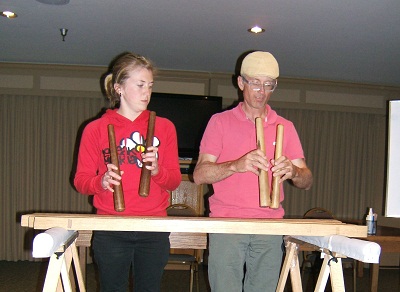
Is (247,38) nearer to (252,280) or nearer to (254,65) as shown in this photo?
(254,65)

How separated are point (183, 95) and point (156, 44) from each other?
1207 mm

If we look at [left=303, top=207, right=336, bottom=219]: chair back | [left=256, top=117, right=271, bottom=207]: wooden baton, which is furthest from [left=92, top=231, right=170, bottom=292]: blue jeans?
[left=303, top=207, right=336, bottom=219]: chair back

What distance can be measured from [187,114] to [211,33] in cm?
168

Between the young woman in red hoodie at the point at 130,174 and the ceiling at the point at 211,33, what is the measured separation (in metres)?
1.55

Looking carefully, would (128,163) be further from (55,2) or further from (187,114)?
(187,114)

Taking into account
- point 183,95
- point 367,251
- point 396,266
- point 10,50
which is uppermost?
point 10,50

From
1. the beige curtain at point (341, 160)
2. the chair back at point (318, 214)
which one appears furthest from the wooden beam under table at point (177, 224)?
the beige curtain at point (341, 160)

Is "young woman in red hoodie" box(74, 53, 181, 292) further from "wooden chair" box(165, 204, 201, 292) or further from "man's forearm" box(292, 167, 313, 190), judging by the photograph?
"wooden chair" box(165, 204, 201, 292)

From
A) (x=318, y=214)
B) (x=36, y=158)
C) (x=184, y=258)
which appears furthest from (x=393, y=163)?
(x=36, y=158)

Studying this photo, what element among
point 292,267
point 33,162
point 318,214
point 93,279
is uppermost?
point 33,162

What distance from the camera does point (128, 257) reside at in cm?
167

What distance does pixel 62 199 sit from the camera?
213 inches

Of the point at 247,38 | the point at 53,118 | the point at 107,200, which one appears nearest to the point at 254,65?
the point at 107,200

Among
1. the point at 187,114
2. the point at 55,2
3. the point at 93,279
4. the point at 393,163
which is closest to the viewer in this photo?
the point at 393,163
